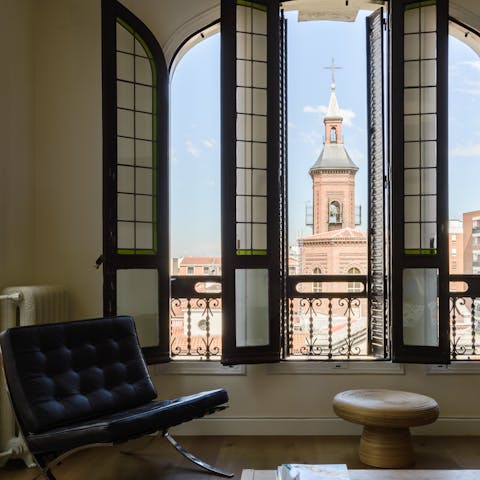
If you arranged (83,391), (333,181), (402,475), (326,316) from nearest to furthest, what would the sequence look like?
(402,475), (83,391), (326,316), (333,181)

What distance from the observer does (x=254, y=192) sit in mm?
4125

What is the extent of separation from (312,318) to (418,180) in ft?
4.41

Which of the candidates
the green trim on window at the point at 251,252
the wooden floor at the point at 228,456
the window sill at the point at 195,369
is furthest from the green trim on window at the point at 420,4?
the wooden floor at the point at 228,456

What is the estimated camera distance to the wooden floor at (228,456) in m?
3.42

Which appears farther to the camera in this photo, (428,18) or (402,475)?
(428,18)

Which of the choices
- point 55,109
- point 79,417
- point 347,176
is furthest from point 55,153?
point 347,176

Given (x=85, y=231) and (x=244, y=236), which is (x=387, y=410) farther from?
(x=85, y=231)

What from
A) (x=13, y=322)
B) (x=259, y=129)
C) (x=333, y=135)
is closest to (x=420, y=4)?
(x=333, y=135)

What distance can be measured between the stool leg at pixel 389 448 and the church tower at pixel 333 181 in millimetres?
2091

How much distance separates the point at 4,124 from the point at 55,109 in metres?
0.53

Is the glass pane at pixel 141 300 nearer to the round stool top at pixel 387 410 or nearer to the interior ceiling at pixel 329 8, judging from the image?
the round stool top at pixel 387 410

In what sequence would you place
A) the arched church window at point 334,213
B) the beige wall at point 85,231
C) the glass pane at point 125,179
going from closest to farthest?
the glass pane at point 125,179 < the beige wall at point 85,231 < the arched church window at point 334,213

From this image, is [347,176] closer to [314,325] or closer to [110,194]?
[314,325]

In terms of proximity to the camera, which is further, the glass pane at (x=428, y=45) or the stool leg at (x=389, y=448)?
the glass pane at (x=428, y=45)
